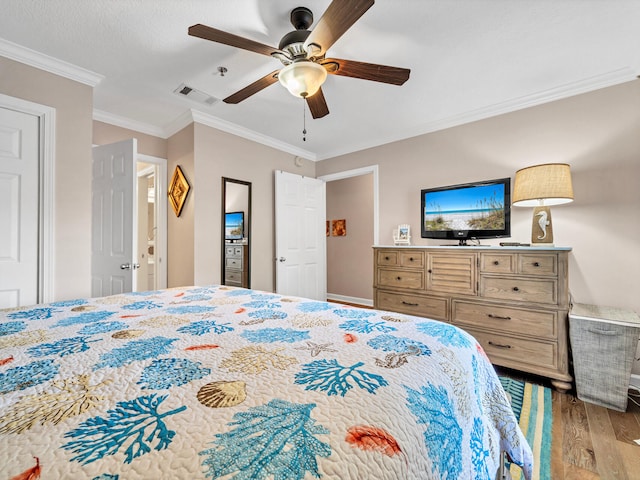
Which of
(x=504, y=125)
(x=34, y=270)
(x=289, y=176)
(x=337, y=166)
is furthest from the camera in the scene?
→ (x=337, y=166)

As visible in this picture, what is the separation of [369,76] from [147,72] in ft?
6.05

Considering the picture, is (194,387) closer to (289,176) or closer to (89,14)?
(89,14)

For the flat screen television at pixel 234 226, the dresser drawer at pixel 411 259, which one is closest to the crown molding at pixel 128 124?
the flat screen television at pixel 234 226

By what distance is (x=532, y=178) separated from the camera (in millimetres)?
2361

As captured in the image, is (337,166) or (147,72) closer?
(147,72)

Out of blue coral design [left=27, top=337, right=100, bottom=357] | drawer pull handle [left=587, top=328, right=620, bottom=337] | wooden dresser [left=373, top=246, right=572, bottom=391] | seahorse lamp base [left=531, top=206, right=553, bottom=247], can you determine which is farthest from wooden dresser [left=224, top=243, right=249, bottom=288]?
drawer pull handle [left=587, top=328, right=620, bottom=337]

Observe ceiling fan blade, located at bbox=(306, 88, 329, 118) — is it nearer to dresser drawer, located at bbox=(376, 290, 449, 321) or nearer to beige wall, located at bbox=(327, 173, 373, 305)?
dresser drawer, located at bbox=(376, 290, 449, 321)

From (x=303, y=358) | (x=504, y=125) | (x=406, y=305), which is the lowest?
(x=406, y=305)

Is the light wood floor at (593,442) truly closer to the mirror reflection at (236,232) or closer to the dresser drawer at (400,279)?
the dresser drawer at (400,279)

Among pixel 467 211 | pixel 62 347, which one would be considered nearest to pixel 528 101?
pixel 467 211

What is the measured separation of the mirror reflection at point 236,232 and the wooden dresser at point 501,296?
182cm

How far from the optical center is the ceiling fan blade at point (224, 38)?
149cm

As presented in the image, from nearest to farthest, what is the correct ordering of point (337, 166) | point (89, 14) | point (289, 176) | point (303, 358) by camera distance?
point (303, 358)
point (89, 14)
point (289, 176)
point (337, 166)

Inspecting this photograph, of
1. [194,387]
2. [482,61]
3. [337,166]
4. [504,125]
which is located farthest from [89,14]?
[504,125]
